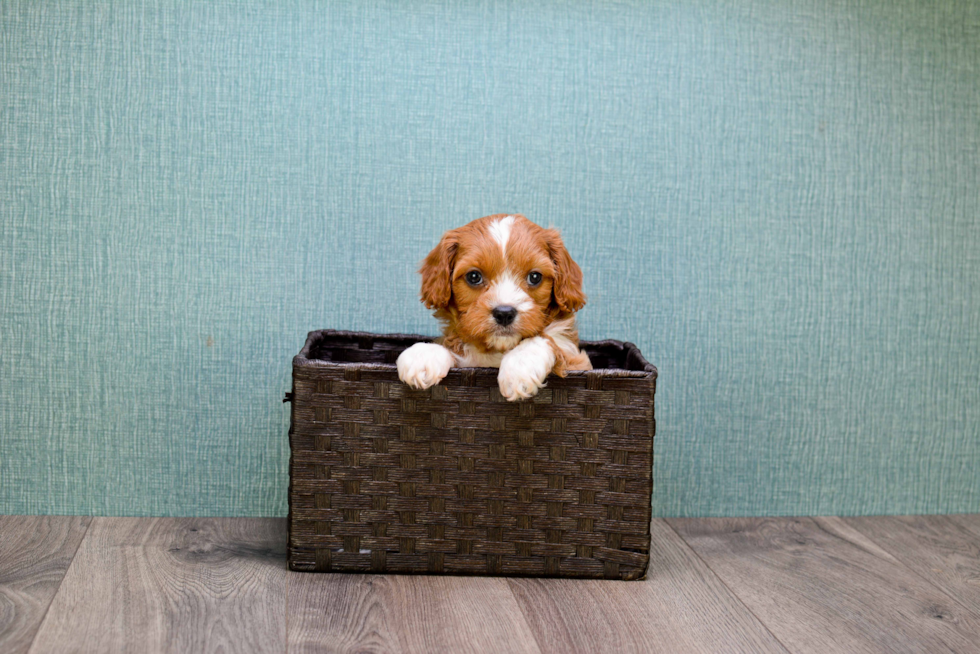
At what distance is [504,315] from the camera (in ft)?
4.86

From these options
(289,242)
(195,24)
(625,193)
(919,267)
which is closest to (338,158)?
(289,242)

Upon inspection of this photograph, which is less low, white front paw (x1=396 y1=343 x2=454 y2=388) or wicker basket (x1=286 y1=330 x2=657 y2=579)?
white front paw (x1=396 y1=343 x2=454 y2=388)

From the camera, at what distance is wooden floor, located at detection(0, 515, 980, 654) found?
4.28 ft

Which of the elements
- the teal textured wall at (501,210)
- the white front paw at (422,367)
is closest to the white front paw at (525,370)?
the white front paw at (422,367)

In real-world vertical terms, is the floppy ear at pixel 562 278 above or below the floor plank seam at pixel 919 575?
above

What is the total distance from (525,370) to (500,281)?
186mm

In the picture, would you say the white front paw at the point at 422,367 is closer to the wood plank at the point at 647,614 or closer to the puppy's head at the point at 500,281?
the puppy's head at the point at 500,281

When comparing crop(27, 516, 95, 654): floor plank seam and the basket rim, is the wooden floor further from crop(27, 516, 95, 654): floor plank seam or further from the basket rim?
the basket rim

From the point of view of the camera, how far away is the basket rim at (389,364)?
1.51 m

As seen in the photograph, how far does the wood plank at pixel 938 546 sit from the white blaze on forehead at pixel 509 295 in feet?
3.23

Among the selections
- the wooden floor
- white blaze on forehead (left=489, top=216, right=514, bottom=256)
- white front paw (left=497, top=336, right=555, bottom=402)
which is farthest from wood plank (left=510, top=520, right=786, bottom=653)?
white blaze on forehead (left=489, top=216, right=514, bottom=256)

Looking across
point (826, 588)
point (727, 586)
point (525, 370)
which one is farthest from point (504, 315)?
point (826, 588)

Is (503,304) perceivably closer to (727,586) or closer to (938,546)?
(727,586)

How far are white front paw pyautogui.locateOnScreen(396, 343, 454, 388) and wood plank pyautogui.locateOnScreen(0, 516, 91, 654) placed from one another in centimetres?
70
